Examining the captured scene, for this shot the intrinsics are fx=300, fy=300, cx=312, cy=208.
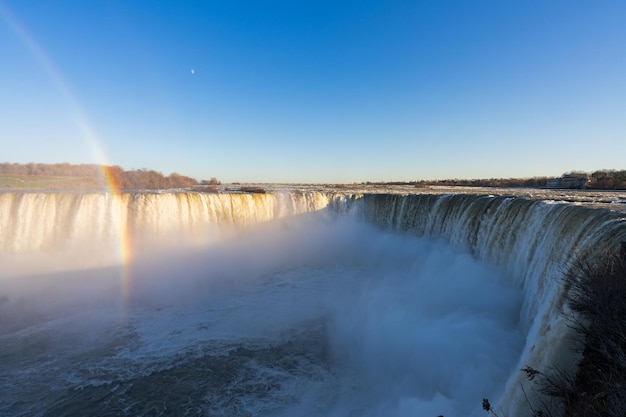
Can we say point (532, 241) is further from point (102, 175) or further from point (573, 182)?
point (102, 175)

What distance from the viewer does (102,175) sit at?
50.5 meters

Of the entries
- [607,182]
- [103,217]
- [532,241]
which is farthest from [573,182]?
[103,217]

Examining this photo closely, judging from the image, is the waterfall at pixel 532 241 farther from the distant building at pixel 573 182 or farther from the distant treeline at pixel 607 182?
the distant building at pixel 573 182

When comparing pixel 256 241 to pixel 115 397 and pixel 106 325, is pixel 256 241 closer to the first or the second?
pixel 106 325

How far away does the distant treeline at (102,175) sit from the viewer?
48.2 metres

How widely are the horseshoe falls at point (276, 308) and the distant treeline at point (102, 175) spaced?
32044 mm

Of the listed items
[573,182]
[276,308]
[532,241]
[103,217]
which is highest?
[573,182]

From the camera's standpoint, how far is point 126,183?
1939 inches

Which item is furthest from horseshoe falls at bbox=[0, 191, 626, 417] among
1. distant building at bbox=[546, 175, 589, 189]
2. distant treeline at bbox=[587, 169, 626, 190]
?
distant building at bbox=[546, 175, 589, 189]

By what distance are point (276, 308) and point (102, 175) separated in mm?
51831

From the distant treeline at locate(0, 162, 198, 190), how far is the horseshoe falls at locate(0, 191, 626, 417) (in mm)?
32044

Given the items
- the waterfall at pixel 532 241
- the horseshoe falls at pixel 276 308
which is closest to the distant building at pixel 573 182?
the horseshoe falls at pixel 276 308

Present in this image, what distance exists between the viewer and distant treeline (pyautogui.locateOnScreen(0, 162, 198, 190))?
4825cm

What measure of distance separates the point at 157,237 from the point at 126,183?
36.0 m
